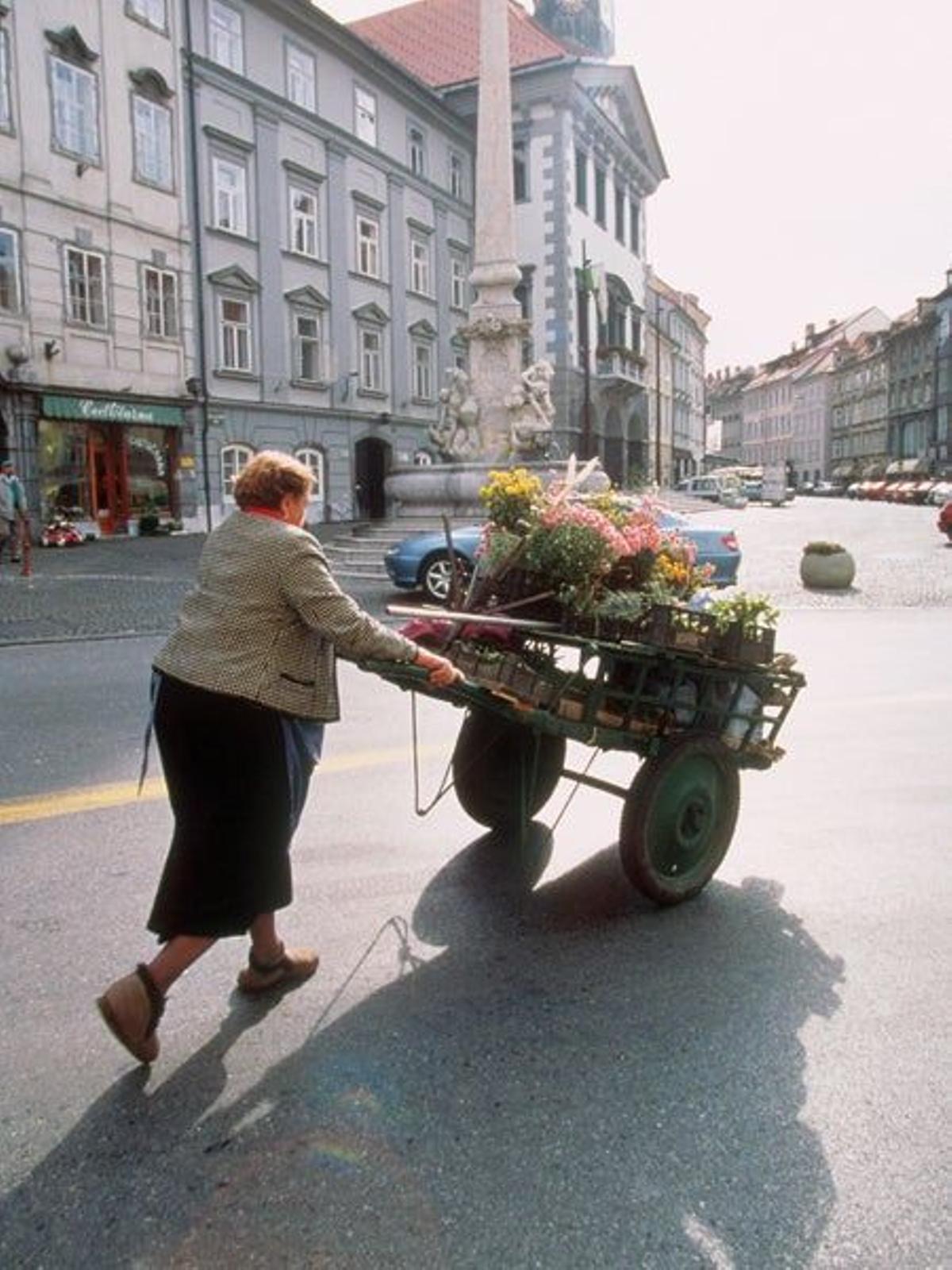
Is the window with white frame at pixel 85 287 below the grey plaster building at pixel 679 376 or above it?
below

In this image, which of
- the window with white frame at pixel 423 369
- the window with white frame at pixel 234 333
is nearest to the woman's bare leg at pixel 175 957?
the window with white frame at pixel 234 333

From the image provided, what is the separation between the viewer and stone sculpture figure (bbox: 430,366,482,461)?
21.0 metres

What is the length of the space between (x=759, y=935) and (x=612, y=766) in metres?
2.47

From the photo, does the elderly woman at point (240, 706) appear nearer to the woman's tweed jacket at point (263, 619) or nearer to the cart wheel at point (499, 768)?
the woman's tweed jacket at point (263, 619)

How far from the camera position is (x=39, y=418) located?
74.3 ft

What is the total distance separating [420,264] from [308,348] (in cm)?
732

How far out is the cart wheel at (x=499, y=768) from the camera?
469 centimetres

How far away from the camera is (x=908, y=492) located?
59.0m

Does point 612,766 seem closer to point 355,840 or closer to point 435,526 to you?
point 355,840

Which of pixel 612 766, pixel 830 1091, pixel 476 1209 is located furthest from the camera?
pixel 612 766

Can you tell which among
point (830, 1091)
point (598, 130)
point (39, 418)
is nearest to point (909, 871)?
point (830, 1091)

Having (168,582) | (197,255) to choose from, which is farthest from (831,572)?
(197,255)

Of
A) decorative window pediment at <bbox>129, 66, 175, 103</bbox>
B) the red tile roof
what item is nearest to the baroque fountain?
decorative window pediment at <bbox>129, 66, 175, 103</bbox>

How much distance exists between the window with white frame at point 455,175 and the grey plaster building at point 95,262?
13.7 meters
